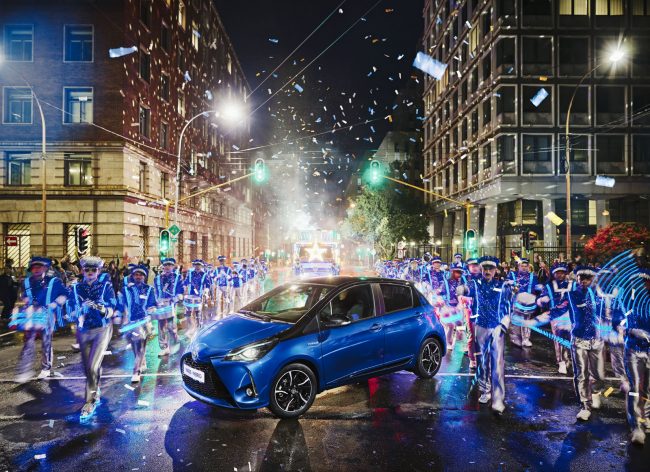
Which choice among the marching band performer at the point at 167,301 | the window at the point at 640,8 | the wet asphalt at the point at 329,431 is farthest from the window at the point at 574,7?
the marching band performer at the point at 167,301

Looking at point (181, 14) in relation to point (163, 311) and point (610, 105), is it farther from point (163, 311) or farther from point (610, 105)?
point (163, 311)

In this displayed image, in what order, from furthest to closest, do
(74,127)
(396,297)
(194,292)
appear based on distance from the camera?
(74,127) < (194,292) < (396,297)

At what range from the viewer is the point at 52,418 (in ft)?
18.2

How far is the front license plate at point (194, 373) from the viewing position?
212 inches

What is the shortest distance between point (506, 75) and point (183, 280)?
30.3m

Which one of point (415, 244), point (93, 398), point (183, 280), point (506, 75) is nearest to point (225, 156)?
point (415, 244)

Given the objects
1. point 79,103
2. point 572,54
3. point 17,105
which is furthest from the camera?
point 572,54

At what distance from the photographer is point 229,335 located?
18.6 ft

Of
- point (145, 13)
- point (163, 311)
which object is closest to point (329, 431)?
point (163, 311)

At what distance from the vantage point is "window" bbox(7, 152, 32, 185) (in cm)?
2483

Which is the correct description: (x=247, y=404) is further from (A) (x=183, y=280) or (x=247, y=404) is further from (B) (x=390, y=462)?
(A) (x=183, y=280)

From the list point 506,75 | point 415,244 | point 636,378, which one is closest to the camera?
point 636,378

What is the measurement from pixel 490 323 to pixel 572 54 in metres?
34.4

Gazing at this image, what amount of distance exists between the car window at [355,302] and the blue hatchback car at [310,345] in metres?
0.01
